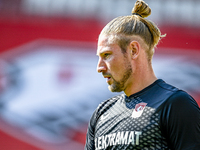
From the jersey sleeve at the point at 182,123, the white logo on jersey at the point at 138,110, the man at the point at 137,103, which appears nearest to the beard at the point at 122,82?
the man at the point at 137,103

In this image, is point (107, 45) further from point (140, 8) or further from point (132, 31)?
point (140, 8)

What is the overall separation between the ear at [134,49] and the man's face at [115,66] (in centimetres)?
3

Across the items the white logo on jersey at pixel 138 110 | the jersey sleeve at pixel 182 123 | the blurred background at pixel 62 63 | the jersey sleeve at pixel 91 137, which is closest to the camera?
the jersey sleeve at pixel 182 123

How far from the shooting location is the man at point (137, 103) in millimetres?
1028

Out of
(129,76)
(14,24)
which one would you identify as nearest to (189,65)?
(14,24)

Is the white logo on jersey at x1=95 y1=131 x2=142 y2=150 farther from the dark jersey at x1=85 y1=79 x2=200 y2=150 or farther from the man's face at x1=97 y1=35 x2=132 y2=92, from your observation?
the man's face at x1=97 y1=35 x2=132 y2=92

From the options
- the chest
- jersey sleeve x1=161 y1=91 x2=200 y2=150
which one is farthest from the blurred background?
jersey sleeve x1=161 y1=91 x2=200 y2=150

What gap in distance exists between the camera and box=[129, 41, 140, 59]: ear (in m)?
1.25

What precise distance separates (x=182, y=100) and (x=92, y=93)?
8.57 feet

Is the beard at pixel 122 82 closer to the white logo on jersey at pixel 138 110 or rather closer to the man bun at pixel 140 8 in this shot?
the white logo on jersey at pixel 138 110

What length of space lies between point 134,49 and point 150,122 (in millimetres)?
334

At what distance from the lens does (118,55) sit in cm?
124

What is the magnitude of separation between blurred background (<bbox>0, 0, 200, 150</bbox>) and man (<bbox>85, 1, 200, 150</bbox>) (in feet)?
7.47

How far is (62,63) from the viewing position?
Answer: 3719 mm
